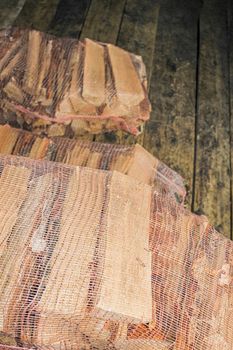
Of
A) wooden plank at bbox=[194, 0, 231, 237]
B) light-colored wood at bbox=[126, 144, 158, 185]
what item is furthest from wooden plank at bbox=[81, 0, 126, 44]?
light-colored wood at bbox=[126, 144, 158, 185]

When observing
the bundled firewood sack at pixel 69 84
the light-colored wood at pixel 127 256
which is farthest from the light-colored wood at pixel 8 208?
the bundled firewood sack at pixel 69 84

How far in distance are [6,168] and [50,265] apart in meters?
0.52

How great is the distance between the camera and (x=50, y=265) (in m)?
1.86

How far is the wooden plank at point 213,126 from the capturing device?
337cm

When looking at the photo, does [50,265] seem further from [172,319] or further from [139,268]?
[172,319]

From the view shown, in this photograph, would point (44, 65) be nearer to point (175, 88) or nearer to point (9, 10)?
point (175, 88)

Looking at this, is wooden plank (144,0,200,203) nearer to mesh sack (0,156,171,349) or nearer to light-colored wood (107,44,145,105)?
light-colored wood (107,44,145,105)

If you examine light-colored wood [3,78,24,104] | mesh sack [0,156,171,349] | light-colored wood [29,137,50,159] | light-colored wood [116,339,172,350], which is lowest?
light-colored wood [29,137,50,159]

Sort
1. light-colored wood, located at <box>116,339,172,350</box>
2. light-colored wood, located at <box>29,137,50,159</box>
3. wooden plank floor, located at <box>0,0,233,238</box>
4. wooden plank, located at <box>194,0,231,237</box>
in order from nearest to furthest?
1. light-colored wood, located at <box>116,339,172,350</box>
2. light-colored wood, located at <box>29,137,50,159</box>
3. wooden plank, located at <box>194,0,231,237</box>
4. wooden plank floor, located at <box>0,0,233,238</box>

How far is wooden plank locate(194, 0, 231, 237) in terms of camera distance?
11.0ft

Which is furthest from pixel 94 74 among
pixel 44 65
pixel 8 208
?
pixel 8 208

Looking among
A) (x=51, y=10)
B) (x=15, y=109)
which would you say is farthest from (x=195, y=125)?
(x=51, y=10)

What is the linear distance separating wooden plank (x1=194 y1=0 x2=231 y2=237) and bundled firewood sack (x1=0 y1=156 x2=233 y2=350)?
1.03 m

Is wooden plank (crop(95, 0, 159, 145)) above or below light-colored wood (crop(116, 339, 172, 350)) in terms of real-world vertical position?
below
